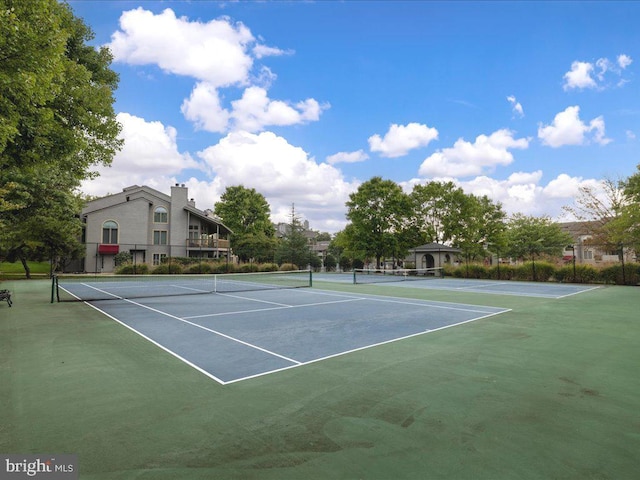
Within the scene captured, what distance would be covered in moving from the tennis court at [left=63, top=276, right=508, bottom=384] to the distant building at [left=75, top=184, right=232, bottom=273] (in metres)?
24.9

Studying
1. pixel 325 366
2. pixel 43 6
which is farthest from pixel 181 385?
pixel 43 6

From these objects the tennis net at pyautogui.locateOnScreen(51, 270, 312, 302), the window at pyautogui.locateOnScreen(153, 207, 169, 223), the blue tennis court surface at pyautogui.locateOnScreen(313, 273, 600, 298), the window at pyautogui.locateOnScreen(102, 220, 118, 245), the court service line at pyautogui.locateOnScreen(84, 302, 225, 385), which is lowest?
the blue tennis court surface at pyautogui.locateOnScreen(313, 273, 600, 298)

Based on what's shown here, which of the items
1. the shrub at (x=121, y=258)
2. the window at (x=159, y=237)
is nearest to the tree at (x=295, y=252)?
the window at (x=159, y=237)

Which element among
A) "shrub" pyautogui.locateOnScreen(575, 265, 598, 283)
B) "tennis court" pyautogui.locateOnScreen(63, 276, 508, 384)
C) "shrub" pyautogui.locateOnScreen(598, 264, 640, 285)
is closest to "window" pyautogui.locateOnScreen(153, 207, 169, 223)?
"tennis court" pyautogui.locateOnScreen(63, 276, 508, 384)

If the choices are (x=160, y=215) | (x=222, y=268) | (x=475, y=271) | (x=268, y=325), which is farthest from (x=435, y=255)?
(x=160, y=215)

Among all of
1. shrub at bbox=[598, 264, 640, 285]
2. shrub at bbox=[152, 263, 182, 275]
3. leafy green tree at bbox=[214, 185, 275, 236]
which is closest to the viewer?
shrub at bbox=[598, 264, 640, 285]

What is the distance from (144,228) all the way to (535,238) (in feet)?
169

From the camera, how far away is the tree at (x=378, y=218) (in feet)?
133

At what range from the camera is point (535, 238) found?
48.9 meters

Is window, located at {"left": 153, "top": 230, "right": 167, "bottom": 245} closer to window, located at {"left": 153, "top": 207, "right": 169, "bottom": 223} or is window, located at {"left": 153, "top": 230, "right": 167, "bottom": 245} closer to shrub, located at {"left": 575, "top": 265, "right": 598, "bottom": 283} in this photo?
window, located at {"left": 153, "top": 207, "right": 169, "bottom": 223}

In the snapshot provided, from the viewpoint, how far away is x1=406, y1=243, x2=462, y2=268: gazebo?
34344mm

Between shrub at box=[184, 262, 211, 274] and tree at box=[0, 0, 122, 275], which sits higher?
tree at box=[0, 0, 122, 275]

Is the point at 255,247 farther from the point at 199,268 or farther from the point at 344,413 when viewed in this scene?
the point at 344,413

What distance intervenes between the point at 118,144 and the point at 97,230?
2685 cm
